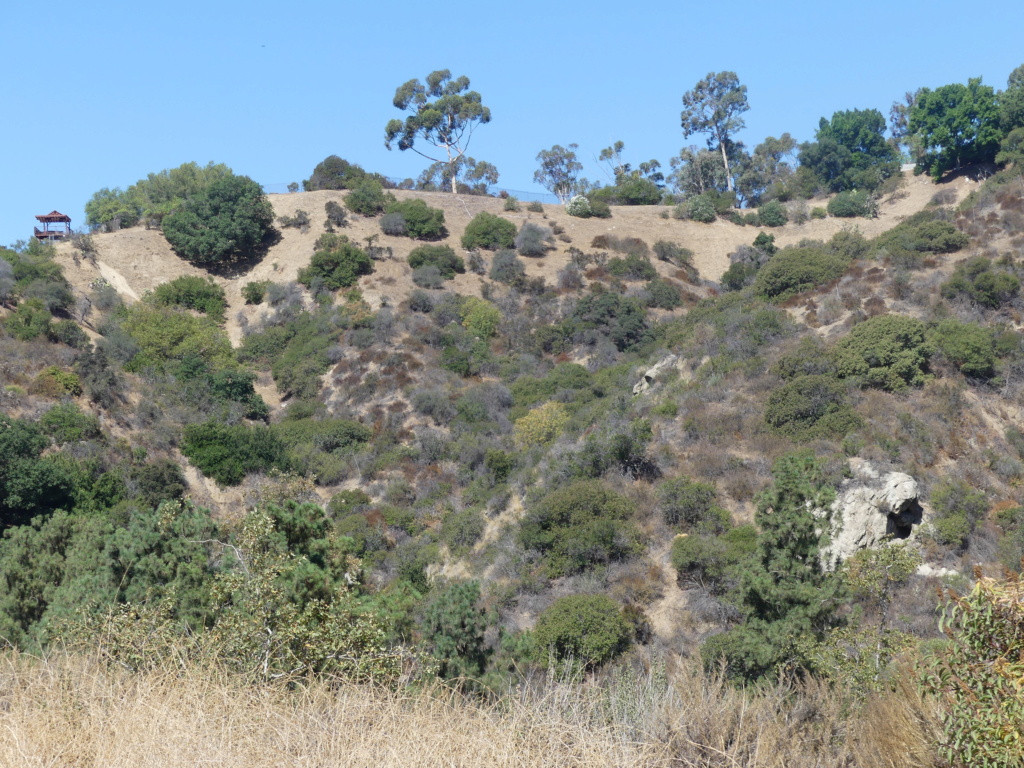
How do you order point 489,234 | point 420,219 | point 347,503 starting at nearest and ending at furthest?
point 347,503 → point 489,234 → point 420,219

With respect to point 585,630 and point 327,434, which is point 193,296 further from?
point 585,630

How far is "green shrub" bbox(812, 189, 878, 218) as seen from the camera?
6103 centimetres

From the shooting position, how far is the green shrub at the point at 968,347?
29281 millimetres

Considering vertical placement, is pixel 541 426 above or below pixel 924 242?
below

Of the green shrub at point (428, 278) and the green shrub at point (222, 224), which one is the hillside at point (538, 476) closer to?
the green shrub at point (428, 278)

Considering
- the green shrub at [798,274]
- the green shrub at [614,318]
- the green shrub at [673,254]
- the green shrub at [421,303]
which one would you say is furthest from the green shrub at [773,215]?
the green shrub at [421,303]

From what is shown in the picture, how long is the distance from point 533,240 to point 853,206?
73.4 feet

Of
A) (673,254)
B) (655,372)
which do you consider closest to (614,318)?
(673,254)

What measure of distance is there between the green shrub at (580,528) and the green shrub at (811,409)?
19.7ft

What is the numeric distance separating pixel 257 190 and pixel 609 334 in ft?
89.7

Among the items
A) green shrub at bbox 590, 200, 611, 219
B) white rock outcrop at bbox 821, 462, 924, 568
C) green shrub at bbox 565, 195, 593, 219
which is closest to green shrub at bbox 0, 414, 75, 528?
white rock outcrop at bbox 821, 462, 924, 568

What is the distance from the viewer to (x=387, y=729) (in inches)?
298

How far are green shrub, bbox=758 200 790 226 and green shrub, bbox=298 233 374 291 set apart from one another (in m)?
28.2

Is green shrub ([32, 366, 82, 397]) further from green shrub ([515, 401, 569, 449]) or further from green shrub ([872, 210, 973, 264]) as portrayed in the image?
green shrub ([872, 210, 973, 264])
